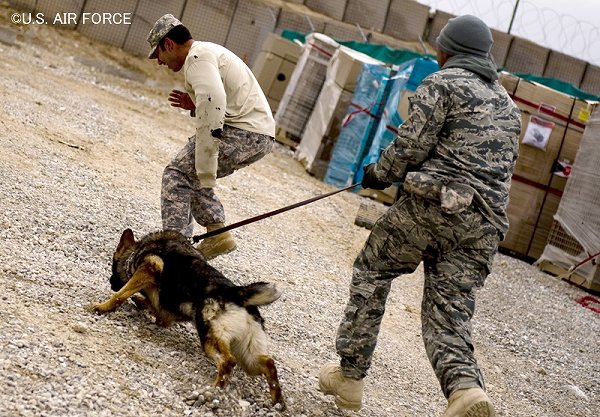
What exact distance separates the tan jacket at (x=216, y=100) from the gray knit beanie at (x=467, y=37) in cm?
154

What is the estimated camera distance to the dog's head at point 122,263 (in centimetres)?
499

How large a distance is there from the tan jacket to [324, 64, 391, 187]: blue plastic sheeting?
6.70 metres

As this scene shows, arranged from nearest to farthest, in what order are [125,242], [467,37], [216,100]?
[467,37] < [216,100] < [125,242]

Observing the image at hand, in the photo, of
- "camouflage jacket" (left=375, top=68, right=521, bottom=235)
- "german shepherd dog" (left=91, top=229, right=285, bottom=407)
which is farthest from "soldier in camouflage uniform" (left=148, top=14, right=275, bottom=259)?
"camouflage jacket" (left=375, top=68, right=521, bottom=235)

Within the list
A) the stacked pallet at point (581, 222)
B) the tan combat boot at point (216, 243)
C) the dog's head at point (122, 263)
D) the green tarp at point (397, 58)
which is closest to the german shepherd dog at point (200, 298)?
the dog's head at point (122, 263)

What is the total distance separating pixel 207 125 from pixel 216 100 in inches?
6.4

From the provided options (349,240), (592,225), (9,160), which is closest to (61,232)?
(9,160)

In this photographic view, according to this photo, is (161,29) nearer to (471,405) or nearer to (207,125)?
(207,125)

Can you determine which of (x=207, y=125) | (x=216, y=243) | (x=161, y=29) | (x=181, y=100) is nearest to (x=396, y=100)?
(x=216, y=243)

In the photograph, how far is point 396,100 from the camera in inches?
460

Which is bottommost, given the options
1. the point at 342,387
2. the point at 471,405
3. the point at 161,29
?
the point at 342,387

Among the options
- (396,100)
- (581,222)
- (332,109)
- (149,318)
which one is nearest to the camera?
(149,318)

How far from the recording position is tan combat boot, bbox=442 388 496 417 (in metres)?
3.74

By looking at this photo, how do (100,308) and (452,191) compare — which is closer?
(452,191)
